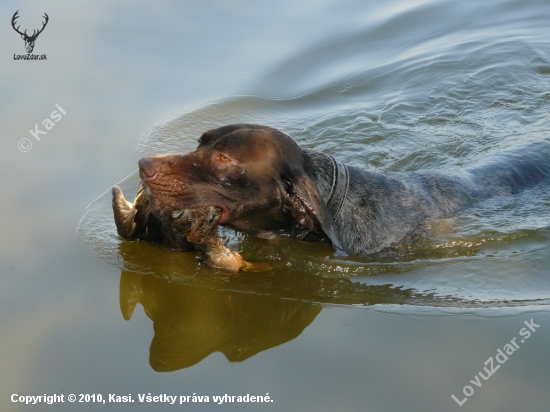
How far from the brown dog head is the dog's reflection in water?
57cm

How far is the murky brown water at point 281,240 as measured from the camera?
13.3 feet

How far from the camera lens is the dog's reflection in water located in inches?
167

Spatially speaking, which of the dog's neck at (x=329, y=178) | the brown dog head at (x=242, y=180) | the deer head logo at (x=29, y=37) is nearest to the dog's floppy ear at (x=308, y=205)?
the brown dog head at (x=242, y=180)

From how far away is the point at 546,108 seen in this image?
844 centimetres

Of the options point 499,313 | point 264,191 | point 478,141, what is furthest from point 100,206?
point 478,141

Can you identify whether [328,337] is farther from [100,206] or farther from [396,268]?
[100,206]

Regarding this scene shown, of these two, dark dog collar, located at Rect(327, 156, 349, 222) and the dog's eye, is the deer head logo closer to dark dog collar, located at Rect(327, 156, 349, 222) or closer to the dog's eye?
the dog's eye

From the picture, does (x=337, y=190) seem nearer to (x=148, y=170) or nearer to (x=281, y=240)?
(x=281, y=240)

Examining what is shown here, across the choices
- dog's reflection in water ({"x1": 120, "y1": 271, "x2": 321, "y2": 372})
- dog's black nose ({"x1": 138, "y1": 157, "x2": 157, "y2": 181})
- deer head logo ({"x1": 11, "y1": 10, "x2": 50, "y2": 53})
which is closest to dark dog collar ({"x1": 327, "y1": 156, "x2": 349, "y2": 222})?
dog's reflection in water ({"x1": 120, "y1": 271, "x2": 321, "y2": 372})

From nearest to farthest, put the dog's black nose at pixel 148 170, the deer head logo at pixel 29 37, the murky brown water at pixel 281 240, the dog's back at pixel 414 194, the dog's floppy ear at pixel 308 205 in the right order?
1. the murky brown water at pixel 281 240
2. the dog's black nose at pixel 148 170
3. the dog's floppy ear at pixel 308 205
4. the dog's back at pixel 414 194
5. the deer head logo at pixel 29 37

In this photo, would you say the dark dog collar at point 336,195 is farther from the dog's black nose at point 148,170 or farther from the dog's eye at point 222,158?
the dog's black nose at point 148,170

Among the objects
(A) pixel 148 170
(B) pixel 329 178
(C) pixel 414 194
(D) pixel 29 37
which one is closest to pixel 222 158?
(A) pixel 148 170

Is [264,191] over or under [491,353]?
over

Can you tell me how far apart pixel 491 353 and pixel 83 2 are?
326 inches
